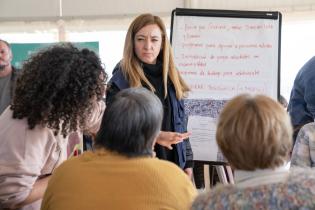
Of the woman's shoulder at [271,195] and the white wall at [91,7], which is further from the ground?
the white wall at [91,7]

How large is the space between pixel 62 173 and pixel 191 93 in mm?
1623

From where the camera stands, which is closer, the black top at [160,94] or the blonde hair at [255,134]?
the blonde hair at [255,134]

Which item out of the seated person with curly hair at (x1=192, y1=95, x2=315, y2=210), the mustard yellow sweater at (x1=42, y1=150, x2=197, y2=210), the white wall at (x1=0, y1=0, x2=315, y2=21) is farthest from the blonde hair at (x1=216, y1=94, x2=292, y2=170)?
the white wall at (x1=0, y1=0, x2=315, y2=21)

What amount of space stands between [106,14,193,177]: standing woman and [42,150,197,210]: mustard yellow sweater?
1.05 metres

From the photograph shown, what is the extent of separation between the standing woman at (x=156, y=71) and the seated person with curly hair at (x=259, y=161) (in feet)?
3.88

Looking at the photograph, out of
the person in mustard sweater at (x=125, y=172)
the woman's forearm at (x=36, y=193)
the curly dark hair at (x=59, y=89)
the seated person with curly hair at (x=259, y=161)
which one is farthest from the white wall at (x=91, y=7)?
the seated person with curly hair at (x=259, y=161)

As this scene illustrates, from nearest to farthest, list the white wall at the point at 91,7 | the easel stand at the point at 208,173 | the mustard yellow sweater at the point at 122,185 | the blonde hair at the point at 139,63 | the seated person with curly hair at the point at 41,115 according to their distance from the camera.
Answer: the mustard yellow sweater at the point at 122,185
the seated person with curly hair at the point at 41,115
the blonde hair at the point at 139,63
the easel stand at the point at 208,173
the white wall at the point at 91,7

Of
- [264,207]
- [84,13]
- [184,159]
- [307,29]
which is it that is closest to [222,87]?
[184,159]

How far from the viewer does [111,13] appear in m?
5.15

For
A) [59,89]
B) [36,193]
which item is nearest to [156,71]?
[59,89]

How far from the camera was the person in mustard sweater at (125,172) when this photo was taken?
1244 millimetres

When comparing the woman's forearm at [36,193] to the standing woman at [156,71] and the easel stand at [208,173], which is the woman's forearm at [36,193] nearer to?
the standing woman at [156,71]

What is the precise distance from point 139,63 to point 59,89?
90 cm

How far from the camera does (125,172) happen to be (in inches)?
49.4
